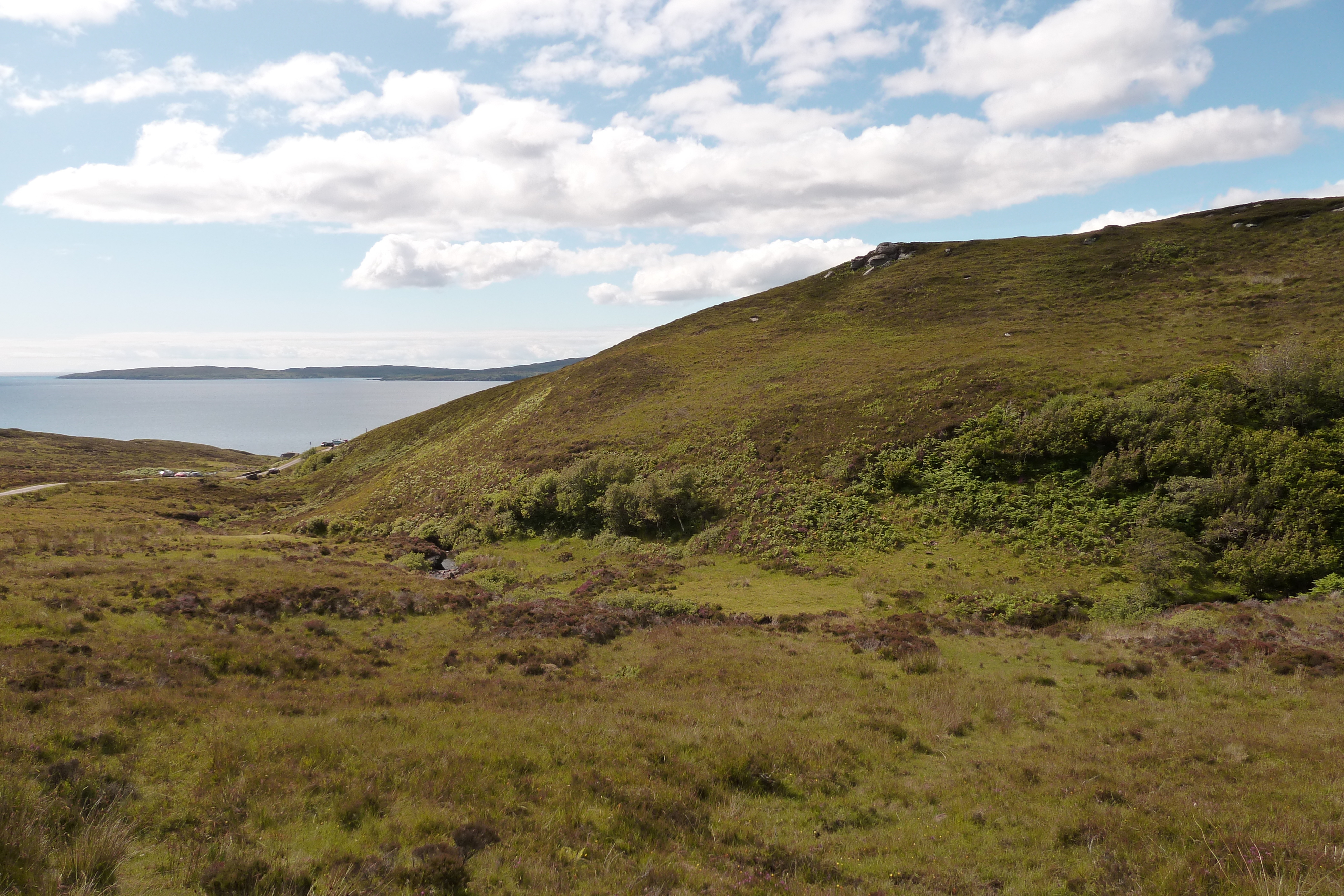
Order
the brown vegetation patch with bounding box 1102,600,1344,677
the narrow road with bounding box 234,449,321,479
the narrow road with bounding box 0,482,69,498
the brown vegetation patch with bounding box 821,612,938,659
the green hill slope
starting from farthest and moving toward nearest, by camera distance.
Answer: the narrow road with bounding box 234,449,321,479
the narrow road with bounding box 0,482,69,498
the green hill slope
the brown vegetation patch with bounding box 821,612,938,659
the brown vegetation patch with bounding box 1102,600,1344,677

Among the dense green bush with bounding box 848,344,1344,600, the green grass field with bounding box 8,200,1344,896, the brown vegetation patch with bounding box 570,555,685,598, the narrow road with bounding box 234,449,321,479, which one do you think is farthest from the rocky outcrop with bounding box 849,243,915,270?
the narrow road with bounding box 234,449,321,479

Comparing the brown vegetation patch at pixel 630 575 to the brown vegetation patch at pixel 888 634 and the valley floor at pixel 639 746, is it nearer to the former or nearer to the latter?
the valley floor at pixel 639 746

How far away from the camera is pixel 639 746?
1273 centimetres

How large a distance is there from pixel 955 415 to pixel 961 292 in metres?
50.2

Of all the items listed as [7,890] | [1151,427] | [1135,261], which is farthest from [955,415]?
[1135,261]

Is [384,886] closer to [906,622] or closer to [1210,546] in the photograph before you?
[906,622]

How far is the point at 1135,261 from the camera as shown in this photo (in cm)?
8419

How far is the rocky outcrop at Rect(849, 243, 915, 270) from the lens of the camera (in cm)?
10831

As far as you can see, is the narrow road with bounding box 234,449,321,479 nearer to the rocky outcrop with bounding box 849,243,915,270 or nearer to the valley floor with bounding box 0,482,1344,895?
the valley floor with bounding box 0,482,1344,895

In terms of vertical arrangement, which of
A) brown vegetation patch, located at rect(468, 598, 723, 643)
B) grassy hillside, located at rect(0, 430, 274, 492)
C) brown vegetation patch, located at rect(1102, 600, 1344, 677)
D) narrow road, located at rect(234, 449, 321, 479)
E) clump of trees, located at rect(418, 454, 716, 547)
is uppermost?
grassy hillside, located at rect(0, 430, 274, 492)

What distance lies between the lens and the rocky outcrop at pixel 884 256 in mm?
108312

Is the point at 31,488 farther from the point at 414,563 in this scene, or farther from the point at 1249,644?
the point at 1249,644

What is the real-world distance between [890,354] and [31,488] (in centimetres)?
11319

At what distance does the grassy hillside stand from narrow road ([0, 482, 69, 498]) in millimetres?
10888
